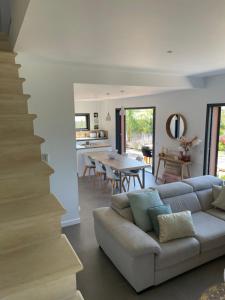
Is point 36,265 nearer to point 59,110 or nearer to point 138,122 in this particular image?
point 59,110

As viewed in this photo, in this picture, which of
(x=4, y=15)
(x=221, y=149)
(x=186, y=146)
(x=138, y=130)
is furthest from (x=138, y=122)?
(x=4, y=15)

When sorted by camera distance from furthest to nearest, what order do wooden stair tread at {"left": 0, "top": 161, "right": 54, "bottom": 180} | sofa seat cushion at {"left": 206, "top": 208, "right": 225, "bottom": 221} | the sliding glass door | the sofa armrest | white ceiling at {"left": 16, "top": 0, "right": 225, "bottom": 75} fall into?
the sliding glass door → sofa seat cushion at {"left": 206, "top": 208, "right": 225, "bottom": 221} → the sofa armrest → wooden stair tread at {"left": 0, "top": 161, "right": 54, "bottom": 180} → white ceiling at {"left": 16, "top": 0, "right": 225, "bottom": 75}

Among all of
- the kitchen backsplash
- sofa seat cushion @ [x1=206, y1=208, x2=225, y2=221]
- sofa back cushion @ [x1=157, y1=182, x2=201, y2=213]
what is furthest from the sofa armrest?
the kitchen backsplash

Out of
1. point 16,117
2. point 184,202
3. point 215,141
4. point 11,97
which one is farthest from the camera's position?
point 215,141

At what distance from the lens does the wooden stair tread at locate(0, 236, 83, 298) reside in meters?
1.25

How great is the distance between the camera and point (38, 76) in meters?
3.51

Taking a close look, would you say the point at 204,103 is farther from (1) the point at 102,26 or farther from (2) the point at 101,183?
(1) the point at 102,26

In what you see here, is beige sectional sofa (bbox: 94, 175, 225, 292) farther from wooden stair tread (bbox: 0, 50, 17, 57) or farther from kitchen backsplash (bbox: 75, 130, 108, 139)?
kitchen backsplash (bbox: 75, 130, 108, 139)

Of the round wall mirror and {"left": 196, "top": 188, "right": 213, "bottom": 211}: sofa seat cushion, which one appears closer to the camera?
{"left": 196, "top": 188, "right": 213, "bottom": 211}: sofa seat cushion

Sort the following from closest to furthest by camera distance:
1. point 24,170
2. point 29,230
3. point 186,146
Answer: point 29,230 < point 24,170 < point 186,146

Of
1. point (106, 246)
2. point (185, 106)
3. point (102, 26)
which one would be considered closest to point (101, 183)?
point (185, 106)

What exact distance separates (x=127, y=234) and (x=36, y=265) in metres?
1.49

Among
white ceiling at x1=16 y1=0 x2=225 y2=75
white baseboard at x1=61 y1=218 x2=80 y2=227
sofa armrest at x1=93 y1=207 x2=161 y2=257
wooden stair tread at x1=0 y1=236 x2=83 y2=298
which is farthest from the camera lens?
white baseboard at x1=61 y1=218 x2=80 y2=227

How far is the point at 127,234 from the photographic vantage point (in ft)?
8.85
